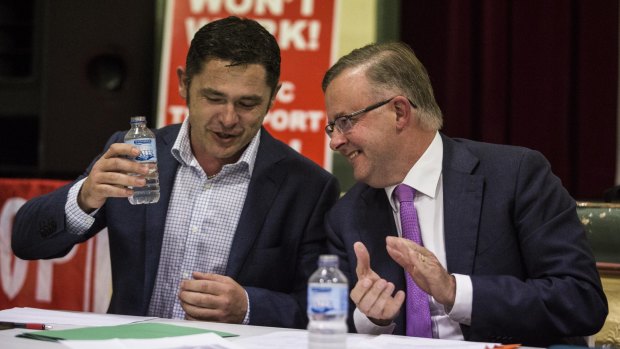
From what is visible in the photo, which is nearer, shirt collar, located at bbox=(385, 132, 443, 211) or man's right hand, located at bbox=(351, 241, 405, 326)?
man's right hand, located at bbox=(351, 241, 405, 326)

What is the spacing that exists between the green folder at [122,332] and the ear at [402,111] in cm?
79

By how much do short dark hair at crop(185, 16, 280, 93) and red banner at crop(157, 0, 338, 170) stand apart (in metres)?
1.28

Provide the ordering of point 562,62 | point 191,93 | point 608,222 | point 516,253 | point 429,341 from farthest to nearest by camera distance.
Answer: point 562,62 → point 191,93 → point 608,222 → point 516,253 → point 429,341

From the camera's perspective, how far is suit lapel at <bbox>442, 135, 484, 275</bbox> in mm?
2152

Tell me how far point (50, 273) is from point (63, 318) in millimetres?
1450

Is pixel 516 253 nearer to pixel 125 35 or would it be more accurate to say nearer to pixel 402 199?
pixel 402 199

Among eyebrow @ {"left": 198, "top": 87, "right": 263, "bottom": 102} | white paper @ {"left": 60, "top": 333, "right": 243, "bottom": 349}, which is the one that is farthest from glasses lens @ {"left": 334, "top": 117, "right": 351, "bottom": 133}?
white paper @ {"left": 60, "top": 333, "right": 243, "bottom": 349}

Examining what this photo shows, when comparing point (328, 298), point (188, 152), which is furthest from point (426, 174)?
point (328, 298)

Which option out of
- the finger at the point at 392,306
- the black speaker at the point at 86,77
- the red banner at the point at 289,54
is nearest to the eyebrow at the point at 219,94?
the finger at the point at 392,306

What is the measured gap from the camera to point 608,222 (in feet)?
7.64

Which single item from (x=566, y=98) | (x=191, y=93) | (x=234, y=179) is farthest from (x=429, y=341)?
(x=566, y=98)

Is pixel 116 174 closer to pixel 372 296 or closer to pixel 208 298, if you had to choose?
pixel 208 298

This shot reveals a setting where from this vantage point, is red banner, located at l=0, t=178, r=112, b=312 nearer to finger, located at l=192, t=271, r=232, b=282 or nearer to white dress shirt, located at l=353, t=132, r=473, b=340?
finger, located at l=192, t=271, r=232, b=282

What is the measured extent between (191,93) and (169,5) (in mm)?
1578
